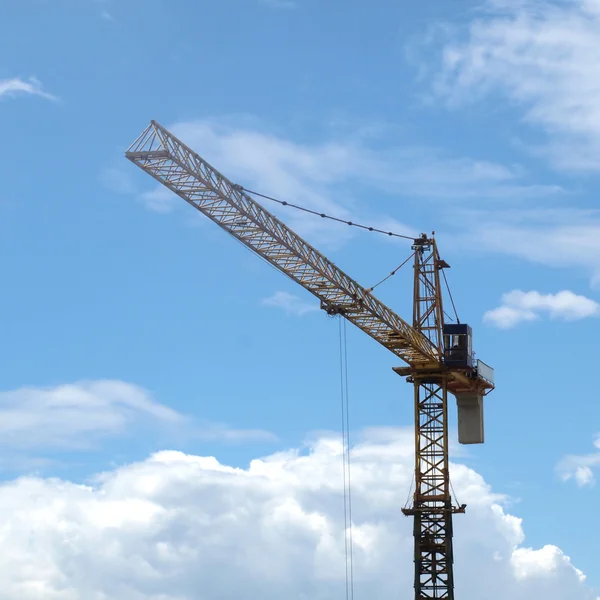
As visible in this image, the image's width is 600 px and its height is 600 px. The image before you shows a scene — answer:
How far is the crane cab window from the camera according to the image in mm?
120188

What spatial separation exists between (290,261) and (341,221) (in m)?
12.4

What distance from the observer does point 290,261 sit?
353ft

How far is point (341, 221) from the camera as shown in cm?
11850

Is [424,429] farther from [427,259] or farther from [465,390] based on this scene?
[427,259]

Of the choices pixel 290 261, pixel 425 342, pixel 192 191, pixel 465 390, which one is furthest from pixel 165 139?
pixel 465 390

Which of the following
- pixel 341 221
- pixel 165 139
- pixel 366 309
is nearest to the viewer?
pixel 165 139

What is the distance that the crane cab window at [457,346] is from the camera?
394ft

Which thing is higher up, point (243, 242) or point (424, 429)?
point (243, 242)

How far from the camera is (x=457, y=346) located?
396 feet

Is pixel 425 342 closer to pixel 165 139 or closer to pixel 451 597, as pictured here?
pixel 451 597

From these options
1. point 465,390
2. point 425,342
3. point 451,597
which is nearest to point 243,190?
point 425,342

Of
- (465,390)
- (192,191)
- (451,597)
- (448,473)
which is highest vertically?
(192,191)

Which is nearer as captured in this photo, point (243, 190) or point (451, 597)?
point (243, 190)

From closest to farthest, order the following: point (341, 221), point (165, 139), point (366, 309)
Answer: point (165, 139), point (366, 309), point (341, 221)
